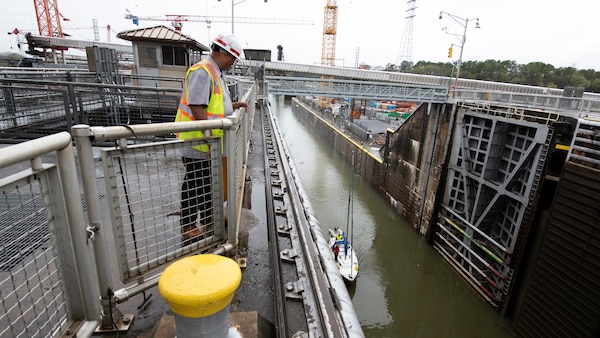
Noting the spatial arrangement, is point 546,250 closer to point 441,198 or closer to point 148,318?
point 441,198

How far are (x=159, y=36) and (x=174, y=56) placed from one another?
102 centimetres

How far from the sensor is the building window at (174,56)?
13352mm

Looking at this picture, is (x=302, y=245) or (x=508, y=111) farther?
(x=508, y=111)

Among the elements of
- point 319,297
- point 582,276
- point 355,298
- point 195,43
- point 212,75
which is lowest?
point 355,298

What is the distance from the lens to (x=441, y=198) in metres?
16.0

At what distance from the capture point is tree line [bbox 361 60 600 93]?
152 feet

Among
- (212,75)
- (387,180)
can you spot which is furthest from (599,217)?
(387,180)

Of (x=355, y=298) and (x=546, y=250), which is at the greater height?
(x=546, y=250)

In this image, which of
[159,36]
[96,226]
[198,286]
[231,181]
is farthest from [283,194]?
[159,36]

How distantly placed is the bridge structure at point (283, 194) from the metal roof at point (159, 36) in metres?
2.44

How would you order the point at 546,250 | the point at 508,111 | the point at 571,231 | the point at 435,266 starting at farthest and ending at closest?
1. the point at 435,266
2. the point at 508,111
3. the point at 546,250
4. the point at 571,231

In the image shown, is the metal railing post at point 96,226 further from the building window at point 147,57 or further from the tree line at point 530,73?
the tree line at point 530,73

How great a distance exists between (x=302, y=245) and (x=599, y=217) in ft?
30.4

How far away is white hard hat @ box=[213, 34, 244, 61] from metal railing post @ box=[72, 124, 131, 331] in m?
1.42
